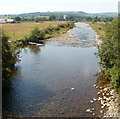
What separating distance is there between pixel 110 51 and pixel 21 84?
44.2 ft

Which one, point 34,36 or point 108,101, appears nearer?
point 108,101

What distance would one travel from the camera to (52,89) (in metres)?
24.3

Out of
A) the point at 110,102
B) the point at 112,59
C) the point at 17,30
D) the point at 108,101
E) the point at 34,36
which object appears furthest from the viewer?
the point at 17,30

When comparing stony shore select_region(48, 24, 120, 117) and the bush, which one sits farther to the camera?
the bush

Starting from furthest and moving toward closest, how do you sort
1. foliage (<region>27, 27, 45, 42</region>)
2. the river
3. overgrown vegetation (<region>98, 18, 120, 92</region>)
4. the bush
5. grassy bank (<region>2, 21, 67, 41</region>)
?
grassy bank (<region>2, 21, 67, 41</region>) → foliage (<region>27, 27, 45, 42</region>) → the bush → overgrown vegetation (<region>98, 18, 120, 92</region>) → the river

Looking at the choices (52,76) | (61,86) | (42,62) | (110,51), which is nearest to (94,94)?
(61,86)

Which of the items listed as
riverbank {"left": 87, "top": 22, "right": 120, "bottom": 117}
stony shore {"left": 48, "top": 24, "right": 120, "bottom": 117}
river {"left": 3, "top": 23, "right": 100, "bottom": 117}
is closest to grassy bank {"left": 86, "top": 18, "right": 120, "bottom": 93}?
riverbank {"left": 87, "top": 22, "right": 120, "bottom": 117}

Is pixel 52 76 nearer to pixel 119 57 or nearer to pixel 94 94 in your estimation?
pixel 94 94

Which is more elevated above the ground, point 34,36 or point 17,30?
point 17,30

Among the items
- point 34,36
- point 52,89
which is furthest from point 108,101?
point 34,36

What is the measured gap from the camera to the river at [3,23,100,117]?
63.0ft

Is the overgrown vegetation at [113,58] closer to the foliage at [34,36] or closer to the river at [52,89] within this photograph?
the river at [52,89]

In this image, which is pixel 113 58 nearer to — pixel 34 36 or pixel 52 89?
pixel 52 89

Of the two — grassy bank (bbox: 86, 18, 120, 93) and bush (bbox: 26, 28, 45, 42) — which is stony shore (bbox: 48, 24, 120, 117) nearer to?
grassy bank (bbox: 86, 18, 120, 93)
